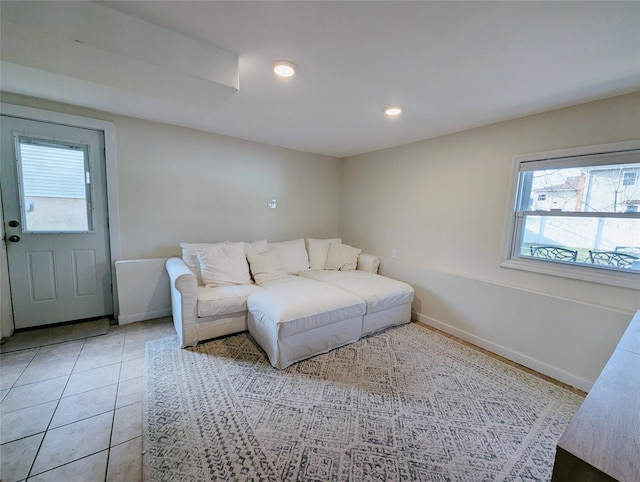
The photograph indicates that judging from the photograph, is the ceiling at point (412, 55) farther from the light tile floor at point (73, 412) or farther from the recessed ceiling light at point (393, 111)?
the light tile floor at point (73, 412)

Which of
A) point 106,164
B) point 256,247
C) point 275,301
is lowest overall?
point 275,301

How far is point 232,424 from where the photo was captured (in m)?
1.59

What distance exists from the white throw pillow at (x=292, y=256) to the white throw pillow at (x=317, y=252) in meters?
0.10

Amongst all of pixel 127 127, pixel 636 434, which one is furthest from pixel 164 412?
pixel 127 127

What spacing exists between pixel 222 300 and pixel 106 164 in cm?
192

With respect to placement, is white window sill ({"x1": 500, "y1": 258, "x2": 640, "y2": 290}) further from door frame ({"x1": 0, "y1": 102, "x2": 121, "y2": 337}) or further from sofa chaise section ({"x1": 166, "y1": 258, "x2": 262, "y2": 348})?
door frame ({"x1": 0, "y1": 102, "x2": 121, "y2": 337})

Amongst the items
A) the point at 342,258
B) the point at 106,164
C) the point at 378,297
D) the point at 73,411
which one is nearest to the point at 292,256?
the point at 342,258

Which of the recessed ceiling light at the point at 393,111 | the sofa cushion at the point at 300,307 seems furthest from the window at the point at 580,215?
the sofa cushion at the point at 300,307

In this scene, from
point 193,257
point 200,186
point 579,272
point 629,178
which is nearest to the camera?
point 629,178

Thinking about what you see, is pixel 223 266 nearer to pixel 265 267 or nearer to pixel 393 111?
pixel 265 267

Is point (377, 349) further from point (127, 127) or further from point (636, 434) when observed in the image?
point (127, 127)

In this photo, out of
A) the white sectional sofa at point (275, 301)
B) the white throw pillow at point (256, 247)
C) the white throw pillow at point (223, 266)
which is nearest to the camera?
the white sectional sofa at point (275, 301)

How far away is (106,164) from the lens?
8.94 ft

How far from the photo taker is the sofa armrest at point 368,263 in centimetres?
361
